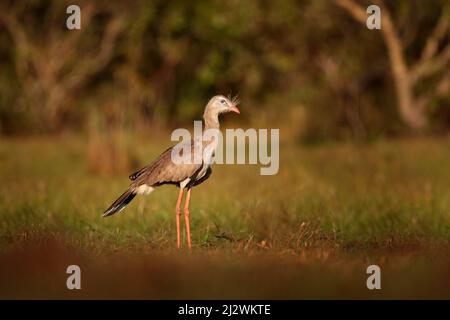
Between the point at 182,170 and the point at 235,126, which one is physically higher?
the point at 235,126

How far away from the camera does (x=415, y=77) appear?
55.2 feet

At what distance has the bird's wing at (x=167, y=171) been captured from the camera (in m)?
6.53

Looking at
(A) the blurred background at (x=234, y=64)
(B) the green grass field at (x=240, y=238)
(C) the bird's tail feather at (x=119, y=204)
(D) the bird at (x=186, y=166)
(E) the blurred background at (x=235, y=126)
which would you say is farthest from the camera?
(A) the blurred background at (x=234, y=64)

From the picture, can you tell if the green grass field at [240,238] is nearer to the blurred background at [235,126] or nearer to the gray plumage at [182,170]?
the blurred background at [235,126]

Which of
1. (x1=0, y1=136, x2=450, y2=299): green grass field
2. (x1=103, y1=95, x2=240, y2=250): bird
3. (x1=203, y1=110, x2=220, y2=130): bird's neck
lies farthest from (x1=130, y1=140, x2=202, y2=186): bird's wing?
(x1=0, y1=136, x2=450, y2=299): green grass field

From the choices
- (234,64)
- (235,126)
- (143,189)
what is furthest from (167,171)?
(234,64)

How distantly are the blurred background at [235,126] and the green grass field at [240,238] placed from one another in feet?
0.07

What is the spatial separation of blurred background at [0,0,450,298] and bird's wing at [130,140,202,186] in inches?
18.4

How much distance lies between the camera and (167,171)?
6609 mm

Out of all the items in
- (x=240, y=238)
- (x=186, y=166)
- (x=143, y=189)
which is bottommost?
(x=240, y=238)

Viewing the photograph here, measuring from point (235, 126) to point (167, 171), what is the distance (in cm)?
1180

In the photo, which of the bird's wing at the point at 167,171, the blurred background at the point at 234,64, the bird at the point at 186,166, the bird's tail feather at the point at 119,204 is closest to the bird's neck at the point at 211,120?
the bird at the point at 186,166

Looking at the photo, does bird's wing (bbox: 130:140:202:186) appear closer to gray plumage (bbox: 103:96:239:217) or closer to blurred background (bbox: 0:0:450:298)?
gray plumage (bbox: 103:96:239:217)

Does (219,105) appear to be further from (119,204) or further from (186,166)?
(119,204)
